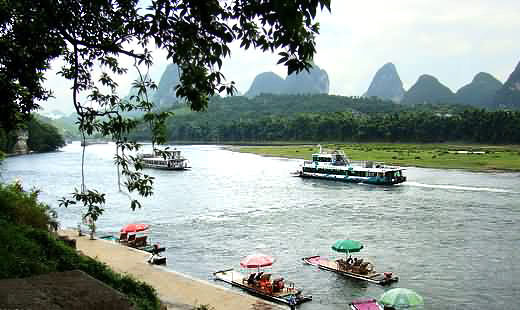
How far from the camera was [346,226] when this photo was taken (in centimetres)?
3844

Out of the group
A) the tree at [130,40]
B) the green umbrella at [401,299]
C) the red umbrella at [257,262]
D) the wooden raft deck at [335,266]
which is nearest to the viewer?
the tree at [130,40]

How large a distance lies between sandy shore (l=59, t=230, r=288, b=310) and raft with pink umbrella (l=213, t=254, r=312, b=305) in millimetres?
1761

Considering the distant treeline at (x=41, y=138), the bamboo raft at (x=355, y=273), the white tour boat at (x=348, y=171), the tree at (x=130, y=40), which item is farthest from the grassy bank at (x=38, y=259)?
the distant treeline at (x=41, y=138)

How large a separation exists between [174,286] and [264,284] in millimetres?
4185

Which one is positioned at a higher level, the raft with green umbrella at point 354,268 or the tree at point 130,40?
the tree at point 130,40

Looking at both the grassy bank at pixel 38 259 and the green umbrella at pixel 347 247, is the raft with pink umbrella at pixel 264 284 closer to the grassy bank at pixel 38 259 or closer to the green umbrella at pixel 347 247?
the green umbrella at pixel 347 247

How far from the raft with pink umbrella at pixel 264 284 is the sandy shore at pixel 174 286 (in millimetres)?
1761

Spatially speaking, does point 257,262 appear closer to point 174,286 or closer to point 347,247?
point 174,286

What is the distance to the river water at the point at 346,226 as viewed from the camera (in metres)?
24.9

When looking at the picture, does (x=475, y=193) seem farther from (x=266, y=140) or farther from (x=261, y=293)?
(x=266, y=140)

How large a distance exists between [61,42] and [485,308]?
2011cm

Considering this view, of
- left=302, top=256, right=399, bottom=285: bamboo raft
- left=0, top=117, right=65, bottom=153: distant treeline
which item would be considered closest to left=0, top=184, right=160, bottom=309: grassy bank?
left=302, top=256, right=399, bottom=285: bamboo raft

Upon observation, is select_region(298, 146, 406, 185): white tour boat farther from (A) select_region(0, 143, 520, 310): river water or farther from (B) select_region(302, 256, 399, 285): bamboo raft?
(B) select_region(302, 256, 399, 285): bamboo raft

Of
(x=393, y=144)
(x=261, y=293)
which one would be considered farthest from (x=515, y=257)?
(x=393, y=144)
